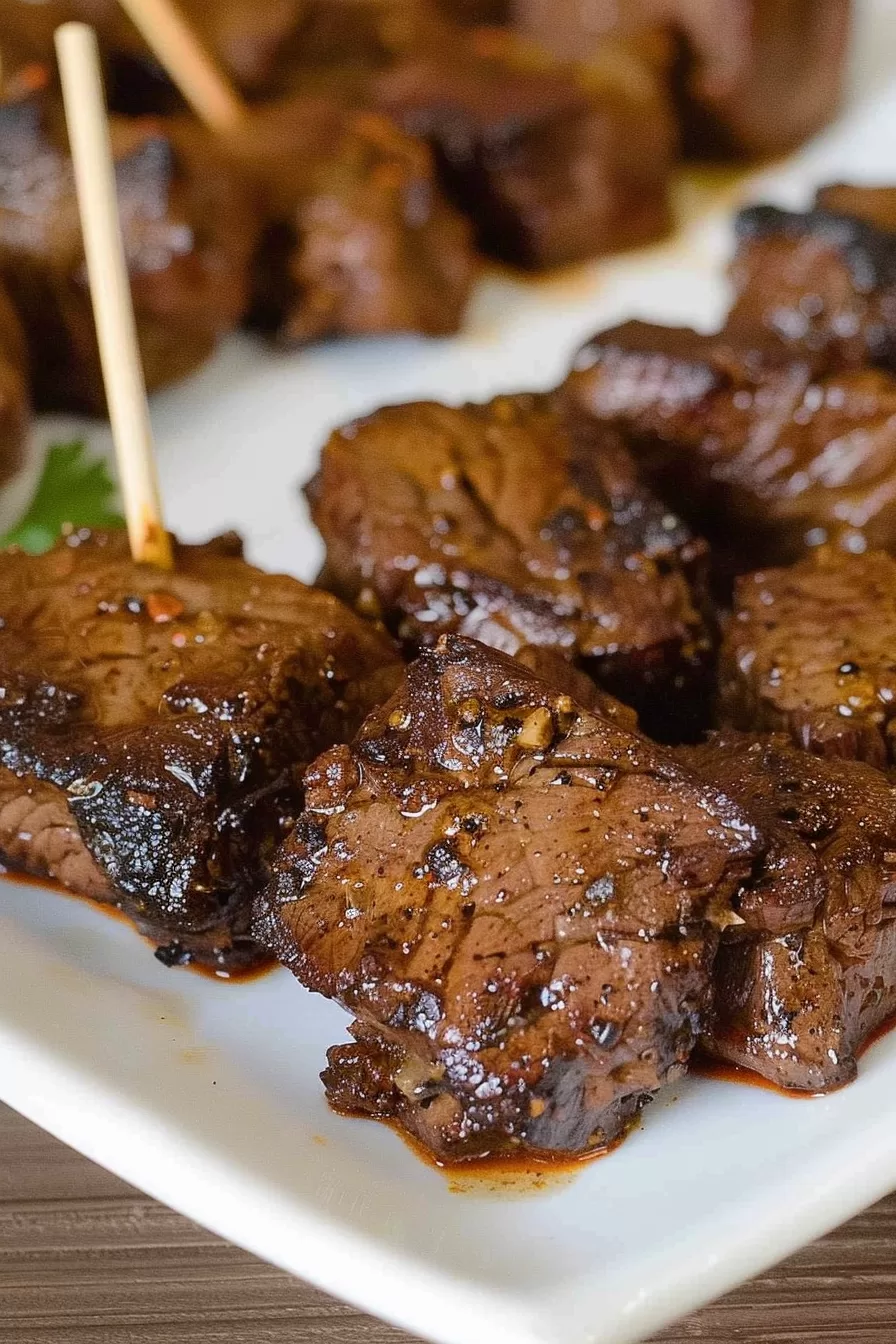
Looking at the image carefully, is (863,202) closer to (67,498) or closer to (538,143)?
(538,143)

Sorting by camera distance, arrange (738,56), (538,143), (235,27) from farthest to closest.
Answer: (738,56) < (235,27) < (538,143)

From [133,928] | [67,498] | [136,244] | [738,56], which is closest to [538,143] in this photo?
[738,56]

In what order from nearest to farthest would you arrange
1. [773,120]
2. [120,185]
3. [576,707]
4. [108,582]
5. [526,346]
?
[576,707] < [108,582] < [120,185] < [526,346] < [773,120]

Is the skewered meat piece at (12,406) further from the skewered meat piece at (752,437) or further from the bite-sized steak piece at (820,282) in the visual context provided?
the bite-sized steak piece at (820,282)

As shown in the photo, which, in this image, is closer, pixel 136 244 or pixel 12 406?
pixel 12 406

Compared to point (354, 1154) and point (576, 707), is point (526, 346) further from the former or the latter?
point (354, 1154)

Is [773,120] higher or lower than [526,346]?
higher

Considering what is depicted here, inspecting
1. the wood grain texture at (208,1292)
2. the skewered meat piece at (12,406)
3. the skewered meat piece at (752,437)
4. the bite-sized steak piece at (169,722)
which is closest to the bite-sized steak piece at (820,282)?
the skewered meat piece at (752,437)

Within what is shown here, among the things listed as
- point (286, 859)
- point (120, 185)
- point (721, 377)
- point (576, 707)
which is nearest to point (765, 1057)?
point (576, 707)
